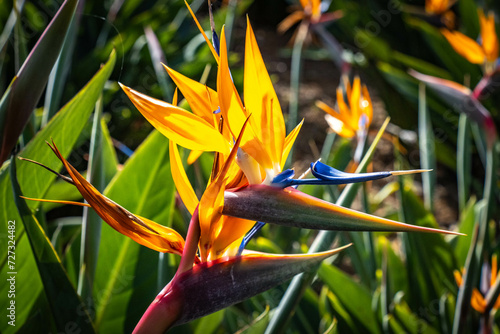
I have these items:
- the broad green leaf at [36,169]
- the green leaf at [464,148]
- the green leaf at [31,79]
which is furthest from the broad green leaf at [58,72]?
the green leaf at [464,148]

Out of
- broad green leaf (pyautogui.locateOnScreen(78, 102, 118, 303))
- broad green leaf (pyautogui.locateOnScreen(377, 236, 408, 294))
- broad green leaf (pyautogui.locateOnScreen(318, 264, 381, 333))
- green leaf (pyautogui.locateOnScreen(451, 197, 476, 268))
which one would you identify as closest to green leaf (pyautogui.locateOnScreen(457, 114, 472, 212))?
green leaf (pyautogui.locateOnScreen(451, 197, 476, 268))

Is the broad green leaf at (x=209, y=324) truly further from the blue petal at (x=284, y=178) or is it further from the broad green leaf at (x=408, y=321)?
the blue petal at (x=284, y=178)

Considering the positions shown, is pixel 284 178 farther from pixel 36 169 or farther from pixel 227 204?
pixel 36 169

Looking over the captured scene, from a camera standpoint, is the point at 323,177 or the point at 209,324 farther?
the point at 209,324

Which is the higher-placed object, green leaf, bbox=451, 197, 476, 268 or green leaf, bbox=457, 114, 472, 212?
green leaf, bbox=457, 114, 472, 212

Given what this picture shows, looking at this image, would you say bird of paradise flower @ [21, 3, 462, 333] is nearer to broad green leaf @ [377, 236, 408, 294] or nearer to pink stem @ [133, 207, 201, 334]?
pink stem @ [133, 207, 201, 334]

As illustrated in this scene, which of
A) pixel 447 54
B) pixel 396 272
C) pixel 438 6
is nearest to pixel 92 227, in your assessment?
pixel 396 272
